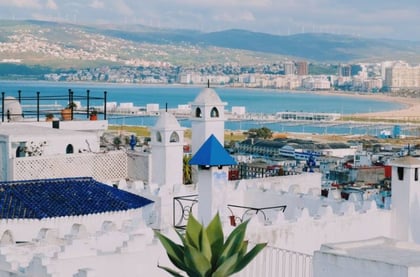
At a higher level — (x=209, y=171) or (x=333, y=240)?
(x=209, y=171)

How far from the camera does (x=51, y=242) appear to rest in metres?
10.8

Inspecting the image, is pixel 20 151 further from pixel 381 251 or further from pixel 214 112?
pixel 381 251

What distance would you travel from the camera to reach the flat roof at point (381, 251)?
8586 mm

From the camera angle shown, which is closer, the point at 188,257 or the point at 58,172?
the point at 188,257

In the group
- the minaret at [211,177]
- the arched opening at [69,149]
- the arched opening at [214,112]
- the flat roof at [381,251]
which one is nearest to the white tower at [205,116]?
the arched opening at [214,112]

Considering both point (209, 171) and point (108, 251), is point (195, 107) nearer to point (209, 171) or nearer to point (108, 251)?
point (209, 171)

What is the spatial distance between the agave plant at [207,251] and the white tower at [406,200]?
21.6 ft

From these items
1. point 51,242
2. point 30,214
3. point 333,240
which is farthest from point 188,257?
point 333,240

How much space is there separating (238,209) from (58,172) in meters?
3.68

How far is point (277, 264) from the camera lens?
1096 centimetres

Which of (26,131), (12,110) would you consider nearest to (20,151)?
(26,131)

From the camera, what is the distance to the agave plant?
717 centimetres

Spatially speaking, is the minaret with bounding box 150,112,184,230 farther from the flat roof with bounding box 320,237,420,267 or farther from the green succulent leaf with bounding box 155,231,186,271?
the green succulent leaf with bounding box 155,231,186,271

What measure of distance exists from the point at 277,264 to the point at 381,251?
2.08m
